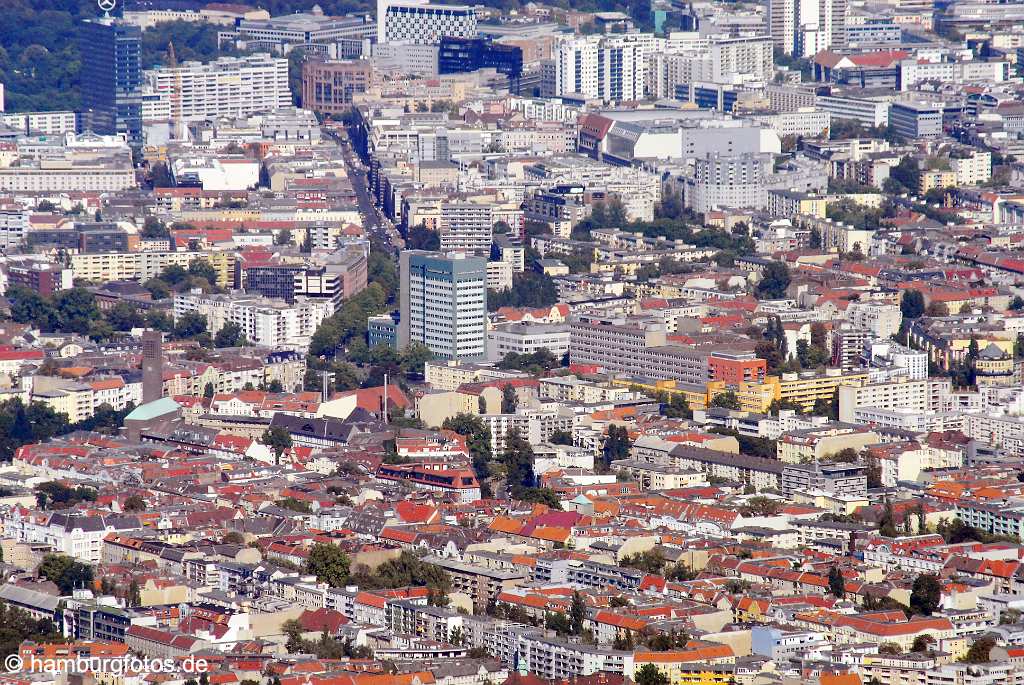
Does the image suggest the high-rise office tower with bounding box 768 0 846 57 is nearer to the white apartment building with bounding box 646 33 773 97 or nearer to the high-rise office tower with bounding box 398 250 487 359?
the white apartment building with bounding box 646 33 773 97

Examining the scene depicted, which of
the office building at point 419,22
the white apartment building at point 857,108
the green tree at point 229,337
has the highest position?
the office building at point 419,22

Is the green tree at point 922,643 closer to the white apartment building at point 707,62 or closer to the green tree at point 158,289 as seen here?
the green tree at point 158,289

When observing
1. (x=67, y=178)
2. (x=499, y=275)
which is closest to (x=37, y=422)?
(x=499, y=275)

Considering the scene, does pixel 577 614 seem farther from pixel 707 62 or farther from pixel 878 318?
pixel 707 62

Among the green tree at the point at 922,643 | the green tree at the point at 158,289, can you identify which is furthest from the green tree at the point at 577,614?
the green tree at the point at 158,289

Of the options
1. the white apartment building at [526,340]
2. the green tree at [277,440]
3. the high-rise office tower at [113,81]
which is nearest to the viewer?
the green tree at [277,440]

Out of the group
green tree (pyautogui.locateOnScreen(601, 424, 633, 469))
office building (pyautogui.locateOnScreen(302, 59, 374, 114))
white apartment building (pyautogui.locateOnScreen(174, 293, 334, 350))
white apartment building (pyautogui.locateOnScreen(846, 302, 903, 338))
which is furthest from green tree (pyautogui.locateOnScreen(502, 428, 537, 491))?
office building (pyautogui.locateOnScreen(302, 59, 374, 114))
